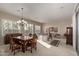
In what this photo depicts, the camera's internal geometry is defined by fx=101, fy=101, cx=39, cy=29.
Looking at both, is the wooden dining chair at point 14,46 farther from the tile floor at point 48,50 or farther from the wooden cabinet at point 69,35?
the wooden cabinet at point 69,35

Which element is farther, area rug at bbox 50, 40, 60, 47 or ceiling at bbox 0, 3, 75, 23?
area rug at bbox 50, 40, 60, 47

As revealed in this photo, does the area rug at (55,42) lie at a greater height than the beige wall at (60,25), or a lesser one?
lesser

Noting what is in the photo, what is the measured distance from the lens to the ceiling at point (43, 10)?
8.63 feet

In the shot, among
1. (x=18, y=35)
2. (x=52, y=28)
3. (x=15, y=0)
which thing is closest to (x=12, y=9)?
(x=15, y=0)

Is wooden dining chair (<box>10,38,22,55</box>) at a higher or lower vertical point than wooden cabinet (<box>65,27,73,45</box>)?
lower

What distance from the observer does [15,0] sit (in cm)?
260

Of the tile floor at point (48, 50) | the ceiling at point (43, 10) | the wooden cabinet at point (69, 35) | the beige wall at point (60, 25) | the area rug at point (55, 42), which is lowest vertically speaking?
the tile floor at point (48, 50)

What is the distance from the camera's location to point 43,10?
2703 millimetres

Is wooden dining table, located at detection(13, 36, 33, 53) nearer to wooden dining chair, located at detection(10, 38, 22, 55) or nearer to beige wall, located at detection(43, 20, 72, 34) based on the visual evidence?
wooden dining chair, located at detection(10, 38, 22, 55)

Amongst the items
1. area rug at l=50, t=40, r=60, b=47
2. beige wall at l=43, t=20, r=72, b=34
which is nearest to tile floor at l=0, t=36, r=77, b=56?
area rug at l=50, t=40, r=60, b=47

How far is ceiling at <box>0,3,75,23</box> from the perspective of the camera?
8.63 ft

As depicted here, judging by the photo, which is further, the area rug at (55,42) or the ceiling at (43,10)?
the area rug at (55,42)

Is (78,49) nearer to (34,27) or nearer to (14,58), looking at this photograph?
(34,27)

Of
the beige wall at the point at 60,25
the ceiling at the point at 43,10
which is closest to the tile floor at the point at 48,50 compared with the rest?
the beige wall at the point at 60,25
